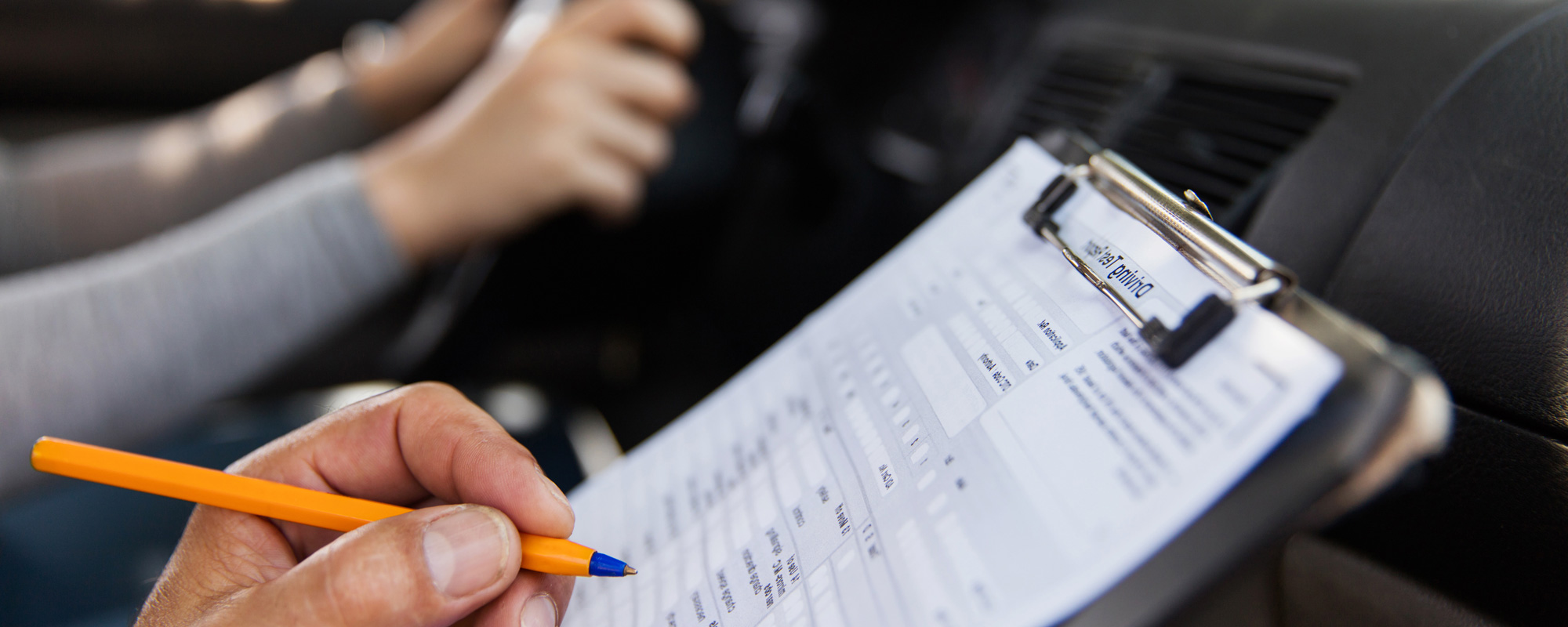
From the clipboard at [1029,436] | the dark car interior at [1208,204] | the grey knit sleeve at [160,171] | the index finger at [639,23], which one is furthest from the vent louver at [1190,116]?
the grey knit sleeve at [160,171]

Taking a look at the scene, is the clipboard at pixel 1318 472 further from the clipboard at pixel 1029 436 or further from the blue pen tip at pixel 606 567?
the blue pen tip at pixel 606 567

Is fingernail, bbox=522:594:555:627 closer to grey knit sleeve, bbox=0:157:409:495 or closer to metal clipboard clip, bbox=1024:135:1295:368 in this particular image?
metal clipboard clip, bbox=1024:135:1295:368

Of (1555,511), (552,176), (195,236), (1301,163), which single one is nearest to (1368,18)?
(1301,163)

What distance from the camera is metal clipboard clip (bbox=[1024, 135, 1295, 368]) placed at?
186 mm

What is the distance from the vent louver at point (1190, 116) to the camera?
13.9 inches

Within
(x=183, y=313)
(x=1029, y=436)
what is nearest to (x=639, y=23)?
(x=183, y=313)

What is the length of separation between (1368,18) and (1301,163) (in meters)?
0.09

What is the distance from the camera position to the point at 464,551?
0.77 feet

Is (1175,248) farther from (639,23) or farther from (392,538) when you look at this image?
(639,23)

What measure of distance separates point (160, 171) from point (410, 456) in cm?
67

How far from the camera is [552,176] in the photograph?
543 millimetres

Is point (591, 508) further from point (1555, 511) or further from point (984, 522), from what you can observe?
point (1555, 511)

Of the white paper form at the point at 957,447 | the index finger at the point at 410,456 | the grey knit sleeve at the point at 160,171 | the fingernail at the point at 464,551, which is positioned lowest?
the white paper form at the point at 957,447

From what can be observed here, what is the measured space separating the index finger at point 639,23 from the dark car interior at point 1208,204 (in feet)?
0.28
